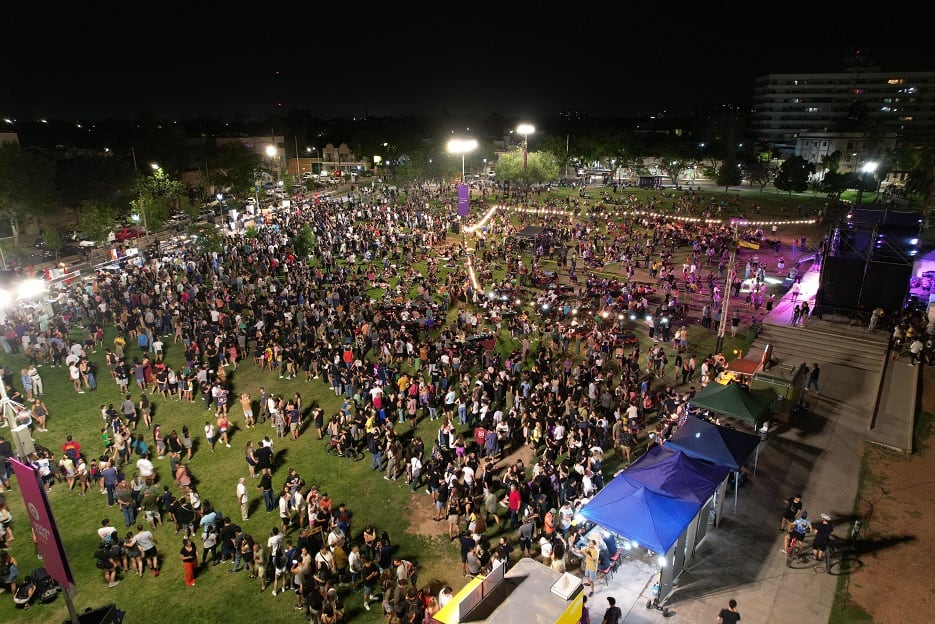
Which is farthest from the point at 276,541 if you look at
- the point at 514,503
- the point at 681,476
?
the point at 681,476

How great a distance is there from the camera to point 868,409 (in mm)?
16047

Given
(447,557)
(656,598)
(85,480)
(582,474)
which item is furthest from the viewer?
(85,480)

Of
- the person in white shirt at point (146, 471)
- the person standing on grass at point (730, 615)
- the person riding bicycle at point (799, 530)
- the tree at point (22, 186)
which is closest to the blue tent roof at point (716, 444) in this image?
the person riding bicycle at point (799, 530)

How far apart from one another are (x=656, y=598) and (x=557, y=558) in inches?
68.8

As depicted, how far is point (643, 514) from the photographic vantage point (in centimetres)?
962

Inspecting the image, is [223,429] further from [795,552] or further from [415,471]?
[795,552]

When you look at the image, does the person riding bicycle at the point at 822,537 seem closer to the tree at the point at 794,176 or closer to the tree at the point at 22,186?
the tree at the point at 22,186

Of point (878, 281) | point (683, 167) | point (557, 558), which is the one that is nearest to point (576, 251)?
point (878, 281)

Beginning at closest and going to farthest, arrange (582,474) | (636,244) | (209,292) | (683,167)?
(582,474) < (209,292) < (636,244) < (683,167)

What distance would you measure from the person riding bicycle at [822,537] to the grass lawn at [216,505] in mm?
4558

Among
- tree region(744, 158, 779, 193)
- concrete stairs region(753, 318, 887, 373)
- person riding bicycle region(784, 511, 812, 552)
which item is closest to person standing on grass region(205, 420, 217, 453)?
person riding bicycle region(784, 511, 812, 552)

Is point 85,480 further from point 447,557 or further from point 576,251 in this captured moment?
point 576,251

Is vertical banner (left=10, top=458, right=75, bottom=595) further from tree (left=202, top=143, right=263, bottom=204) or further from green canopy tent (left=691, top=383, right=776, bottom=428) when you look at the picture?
tree (left=202, top=143, right=263, bottom=204)

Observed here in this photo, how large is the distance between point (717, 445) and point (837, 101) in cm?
13081
